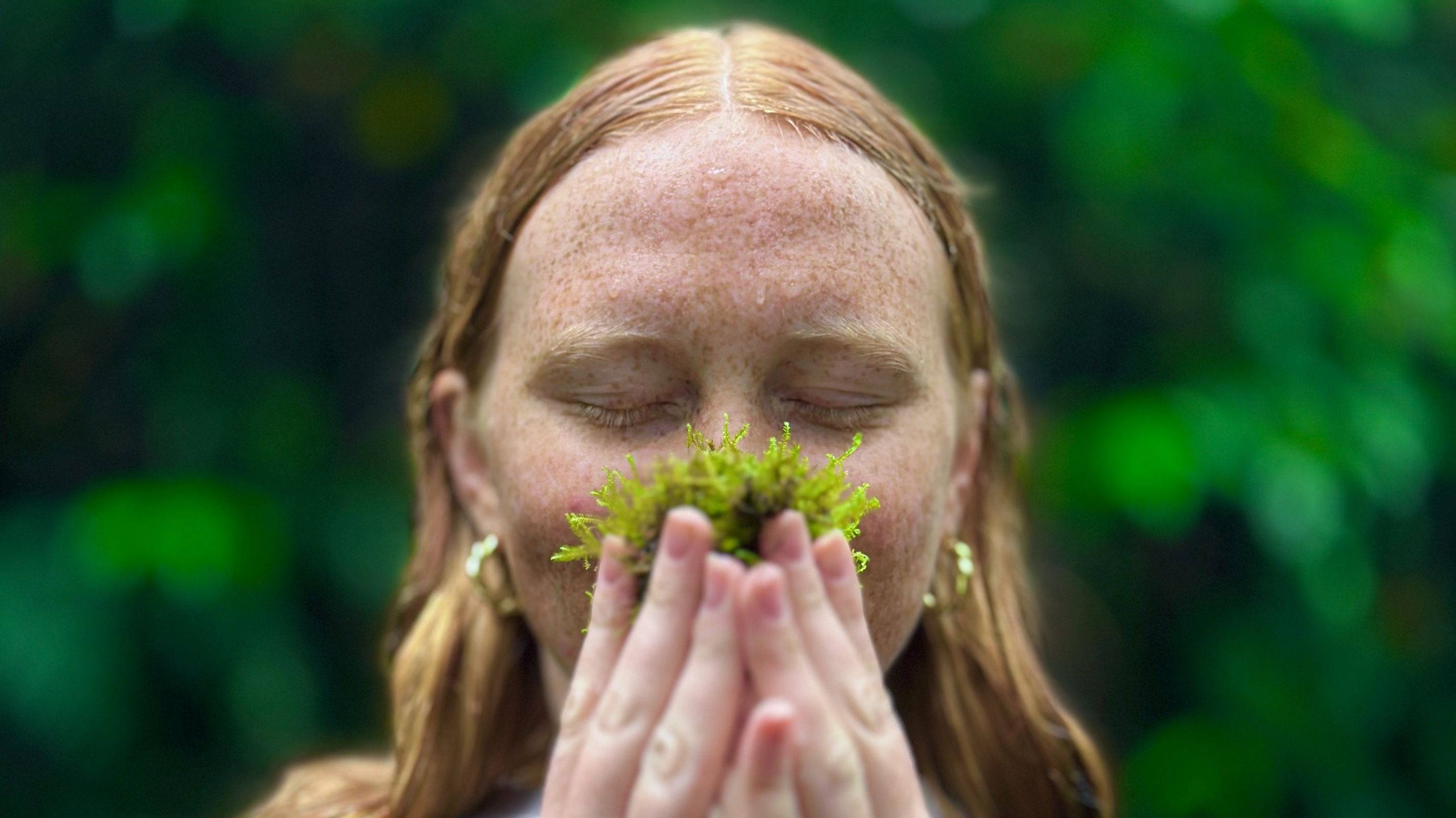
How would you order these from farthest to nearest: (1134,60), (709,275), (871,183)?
(1134,60)
(871,183)
(709,275)

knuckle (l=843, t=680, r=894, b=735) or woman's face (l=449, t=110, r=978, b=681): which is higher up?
woman's face (l=449, t=110, r=978, b=681)

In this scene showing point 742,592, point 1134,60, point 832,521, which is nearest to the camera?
point 742,592

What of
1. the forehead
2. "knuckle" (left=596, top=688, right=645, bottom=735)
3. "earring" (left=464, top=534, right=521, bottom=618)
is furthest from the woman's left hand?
"earring" (left=464, top=534, right=521, bottom=618)

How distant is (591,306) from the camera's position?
68.2 inches

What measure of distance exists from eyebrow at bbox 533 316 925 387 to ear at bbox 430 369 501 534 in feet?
0.91

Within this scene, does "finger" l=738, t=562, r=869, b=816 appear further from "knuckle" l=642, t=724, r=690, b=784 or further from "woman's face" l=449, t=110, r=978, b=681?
"woman's face" l=449, t=110, r=978, b=681

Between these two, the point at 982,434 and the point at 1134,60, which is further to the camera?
the point at 1134,60

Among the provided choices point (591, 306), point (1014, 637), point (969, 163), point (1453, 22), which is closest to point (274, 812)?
point (591, 306)

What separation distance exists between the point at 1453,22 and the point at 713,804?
3.60m

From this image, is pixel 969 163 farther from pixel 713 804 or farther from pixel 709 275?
pixel 713 804

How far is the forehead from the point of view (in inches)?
66.2

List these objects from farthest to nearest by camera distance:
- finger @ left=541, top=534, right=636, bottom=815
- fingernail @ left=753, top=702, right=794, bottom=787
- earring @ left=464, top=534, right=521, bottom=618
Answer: earring @ left=464, top=534, right=521, bottom=618
finger @ left=541, top=534, right=636, bottom=815
fingernail @ left=753, top=702, right=794, bottom=787

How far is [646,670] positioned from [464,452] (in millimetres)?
853

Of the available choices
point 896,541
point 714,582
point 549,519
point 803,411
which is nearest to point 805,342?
point 803,411
